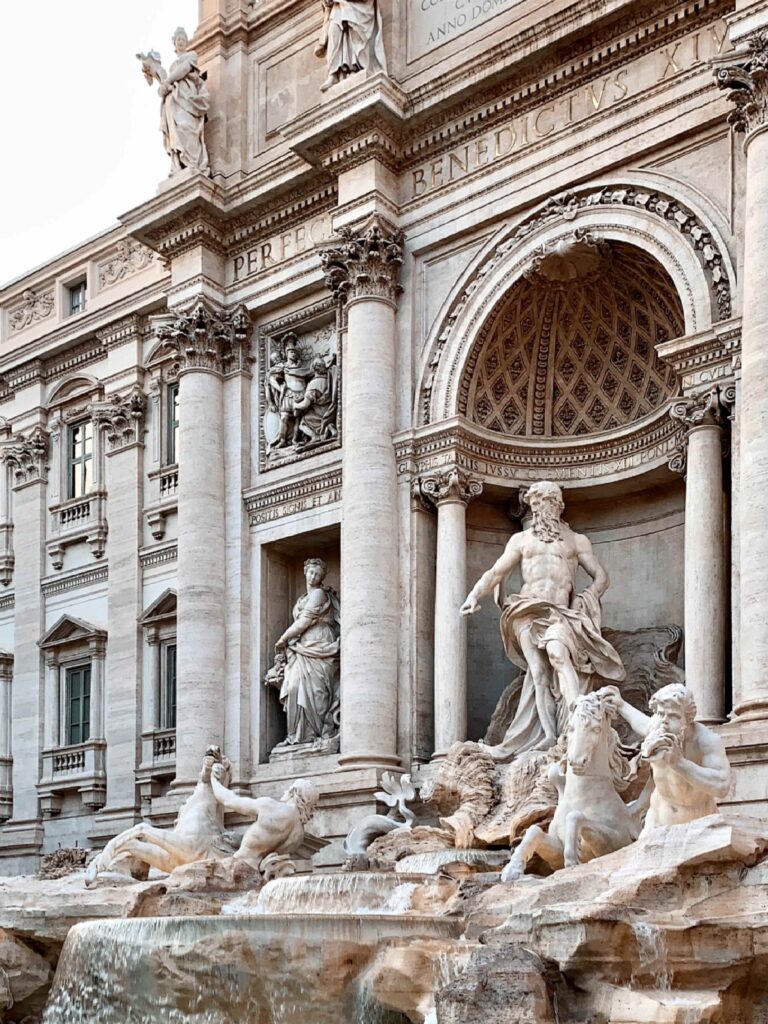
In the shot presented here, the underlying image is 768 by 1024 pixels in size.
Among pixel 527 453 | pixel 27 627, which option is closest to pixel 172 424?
pixel 27 627

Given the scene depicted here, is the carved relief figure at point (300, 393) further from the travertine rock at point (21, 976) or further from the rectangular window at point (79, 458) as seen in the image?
the travertine rock at point (21, 976)

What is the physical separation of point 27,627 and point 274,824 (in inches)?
446

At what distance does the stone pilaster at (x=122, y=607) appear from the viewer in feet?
72.8

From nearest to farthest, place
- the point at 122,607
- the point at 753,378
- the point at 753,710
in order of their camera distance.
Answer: the point at 753,710
the point at 753,378
the point at 122,607

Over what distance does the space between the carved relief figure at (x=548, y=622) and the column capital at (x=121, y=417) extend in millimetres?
9102

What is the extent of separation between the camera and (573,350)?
18250 millimetres

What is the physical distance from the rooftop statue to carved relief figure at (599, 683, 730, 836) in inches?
263

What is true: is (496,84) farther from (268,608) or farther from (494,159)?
(268,608)

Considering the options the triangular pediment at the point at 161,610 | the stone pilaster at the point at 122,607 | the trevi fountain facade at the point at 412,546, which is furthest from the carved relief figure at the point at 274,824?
the stone pilaster at the point at 122,607

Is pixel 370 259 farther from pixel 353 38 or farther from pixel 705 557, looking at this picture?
pixel 705 557

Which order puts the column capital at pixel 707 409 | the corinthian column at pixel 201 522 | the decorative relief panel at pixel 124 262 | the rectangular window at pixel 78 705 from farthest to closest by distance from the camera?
1. the decorative relief panel at pixel 124 262
2. the rectangular window at pixel 78 705
3. the corinthian column at pixel 201 522
4. the column capital at pixel 707 409

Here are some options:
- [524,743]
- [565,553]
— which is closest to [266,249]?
[565,553]

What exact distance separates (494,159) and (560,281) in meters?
1.85

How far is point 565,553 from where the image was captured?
16328 millimetres
